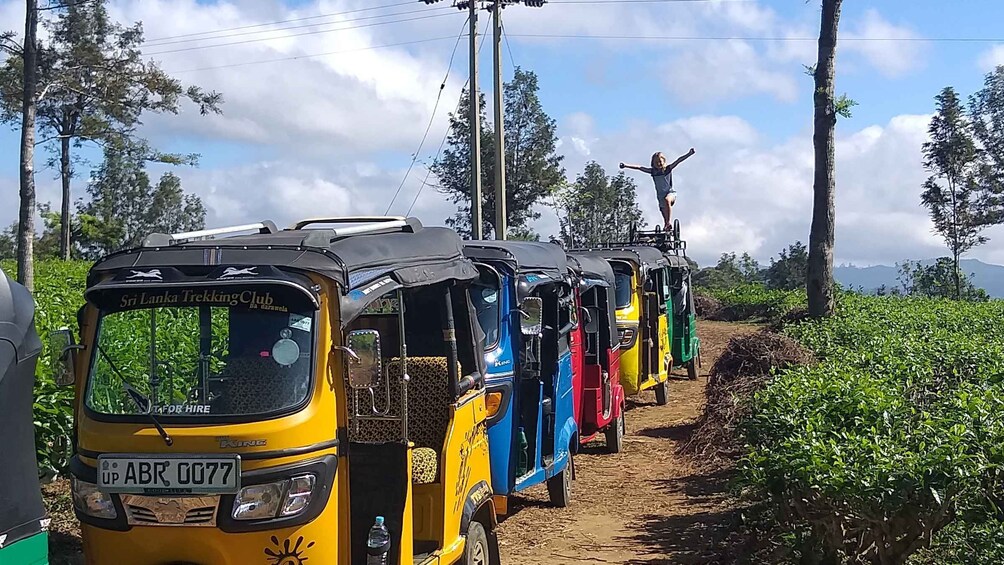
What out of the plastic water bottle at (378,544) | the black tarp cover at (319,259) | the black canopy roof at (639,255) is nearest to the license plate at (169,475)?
the plastic water bottle at (378,544)

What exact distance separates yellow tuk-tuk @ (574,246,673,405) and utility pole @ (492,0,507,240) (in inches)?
198

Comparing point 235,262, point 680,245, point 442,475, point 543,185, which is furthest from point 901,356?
point 543,185

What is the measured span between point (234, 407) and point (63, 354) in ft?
3.34

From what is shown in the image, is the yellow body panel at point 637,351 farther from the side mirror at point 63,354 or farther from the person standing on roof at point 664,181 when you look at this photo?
the side mirror at point 63,354

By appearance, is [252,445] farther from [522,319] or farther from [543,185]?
[543,185]

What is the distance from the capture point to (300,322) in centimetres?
489

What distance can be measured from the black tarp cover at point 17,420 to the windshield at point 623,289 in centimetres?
1138

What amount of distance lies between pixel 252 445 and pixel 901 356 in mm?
7055

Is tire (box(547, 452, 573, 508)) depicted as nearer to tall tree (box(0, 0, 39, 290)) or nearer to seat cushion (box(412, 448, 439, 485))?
seat cushion (box(412, 448, 439, 485))

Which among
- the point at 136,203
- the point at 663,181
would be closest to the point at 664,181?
the point at 663,181

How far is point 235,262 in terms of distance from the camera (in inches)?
194

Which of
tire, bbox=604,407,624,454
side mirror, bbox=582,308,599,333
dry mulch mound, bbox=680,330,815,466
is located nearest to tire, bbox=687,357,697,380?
dry mulch mound, bbox=680,330,815,466

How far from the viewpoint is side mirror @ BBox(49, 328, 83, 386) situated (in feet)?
16.4

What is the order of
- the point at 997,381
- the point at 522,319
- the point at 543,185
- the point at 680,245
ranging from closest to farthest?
the point at 997,381
the point at 522,319
the point at 680,245
the point at 543,185
